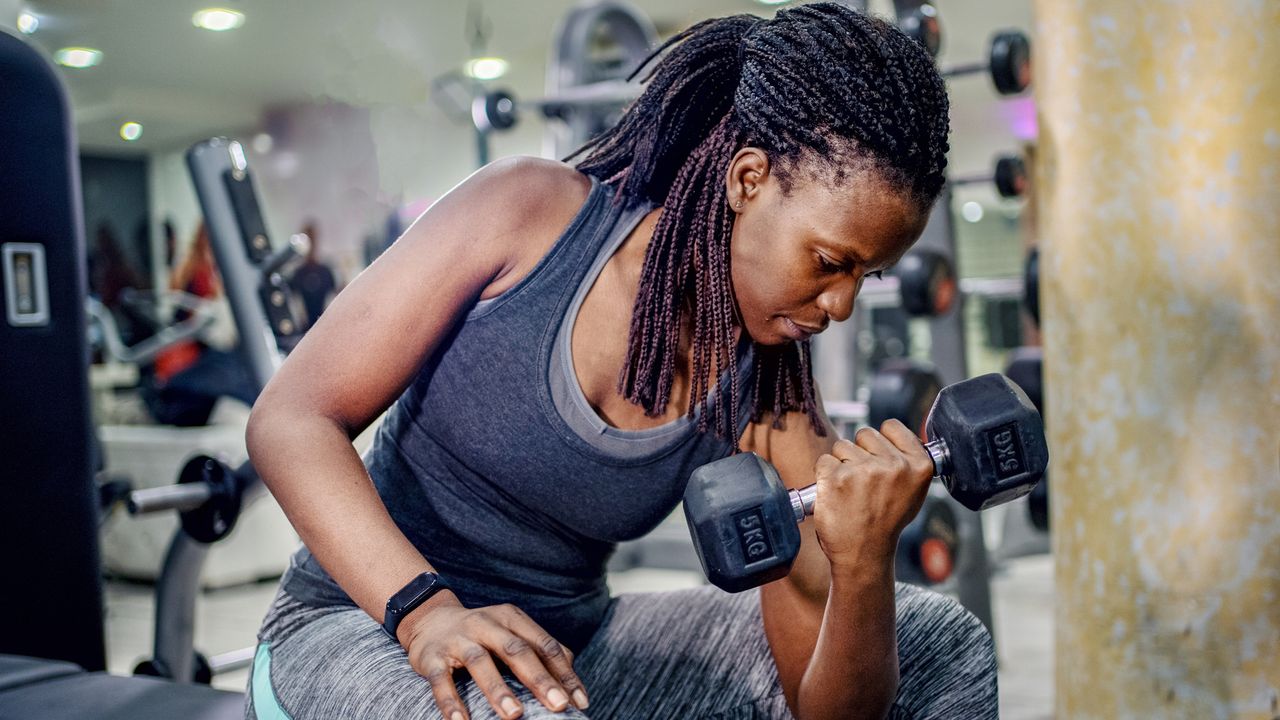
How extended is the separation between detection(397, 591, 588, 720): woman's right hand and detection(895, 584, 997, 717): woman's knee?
422mm

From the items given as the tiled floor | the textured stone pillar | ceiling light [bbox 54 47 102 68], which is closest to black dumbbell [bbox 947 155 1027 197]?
the tiled floor

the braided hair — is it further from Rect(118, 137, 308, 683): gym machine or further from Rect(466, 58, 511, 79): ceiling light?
Rect(466, 58, 511, 79): ceiling light

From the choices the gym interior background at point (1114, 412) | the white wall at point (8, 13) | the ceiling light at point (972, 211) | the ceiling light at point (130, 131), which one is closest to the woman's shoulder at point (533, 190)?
the gym interior background at point (1114, 412)

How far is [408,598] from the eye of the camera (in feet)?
2.94

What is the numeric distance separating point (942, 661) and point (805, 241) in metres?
0.46

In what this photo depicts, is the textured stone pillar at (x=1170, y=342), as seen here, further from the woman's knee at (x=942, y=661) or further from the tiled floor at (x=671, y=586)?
the tiled floor at (x=671, y=586)

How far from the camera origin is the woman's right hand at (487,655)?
2.67 feet

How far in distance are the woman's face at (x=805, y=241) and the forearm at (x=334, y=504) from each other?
40 centimetres

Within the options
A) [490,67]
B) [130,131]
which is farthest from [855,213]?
[130,131]

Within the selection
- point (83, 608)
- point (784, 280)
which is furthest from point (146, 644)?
point (784, 280)

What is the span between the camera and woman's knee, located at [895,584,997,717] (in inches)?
43.2

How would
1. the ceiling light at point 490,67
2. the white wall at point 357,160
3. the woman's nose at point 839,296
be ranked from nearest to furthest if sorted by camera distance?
the woman's nose at point 839,296, the ceiling light at point 490,67, the white wall at point 357,160

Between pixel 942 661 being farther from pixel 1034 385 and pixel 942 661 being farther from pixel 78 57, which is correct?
pixel 78 57

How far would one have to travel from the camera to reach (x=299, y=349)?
3.32 feet
